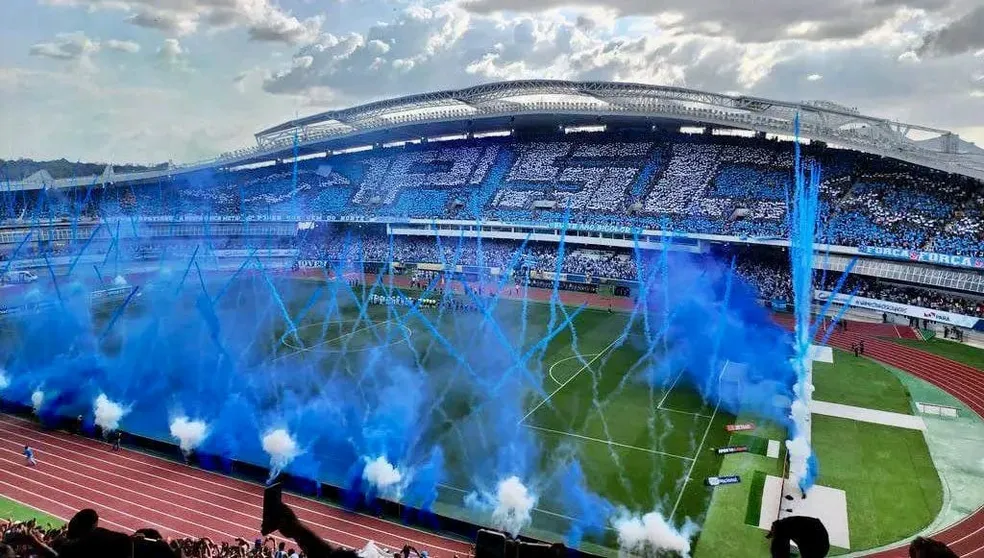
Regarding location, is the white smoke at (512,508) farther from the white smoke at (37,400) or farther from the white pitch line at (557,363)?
the white smoke at (37,400)

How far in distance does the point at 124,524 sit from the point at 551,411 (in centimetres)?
1626

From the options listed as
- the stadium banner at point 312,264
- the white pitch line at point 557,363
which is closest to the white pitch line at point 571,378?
the white pitch line at point 557,363

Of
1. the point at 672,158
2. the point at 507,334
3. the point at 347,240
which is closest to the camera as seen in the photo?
the point at 507,334

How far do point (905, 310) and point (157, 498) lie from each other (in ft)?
139

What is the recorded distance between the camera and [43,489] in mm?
22141

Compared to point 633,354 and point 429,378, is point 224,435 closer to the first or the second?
point 429,378

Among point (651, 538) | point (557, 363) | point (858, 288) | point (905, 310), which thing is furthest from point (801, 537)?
point (858, 288)

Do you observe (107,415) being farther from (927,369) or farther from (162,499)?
(927,369)

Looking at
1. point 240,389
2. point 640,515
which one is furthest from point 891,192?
point 240,389

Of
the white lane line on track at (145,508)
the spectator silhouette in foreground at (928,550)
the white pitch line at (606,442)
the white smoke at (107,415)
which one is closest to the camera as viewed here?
the spectator silhouette in foreground at (928,550)

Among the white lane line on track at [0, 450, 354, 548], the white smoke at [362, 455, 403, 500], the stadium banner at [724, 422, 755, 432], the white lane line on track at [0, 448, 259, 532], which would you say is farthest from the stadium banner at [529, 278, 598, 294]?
the white lane line on track at [0, 450, 354, 548]

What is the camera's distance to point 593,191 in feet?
200

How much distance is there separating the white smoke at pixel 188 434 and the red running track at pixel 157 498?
2.55 feet

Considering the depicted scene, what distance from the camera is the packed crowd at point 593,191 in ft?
149
